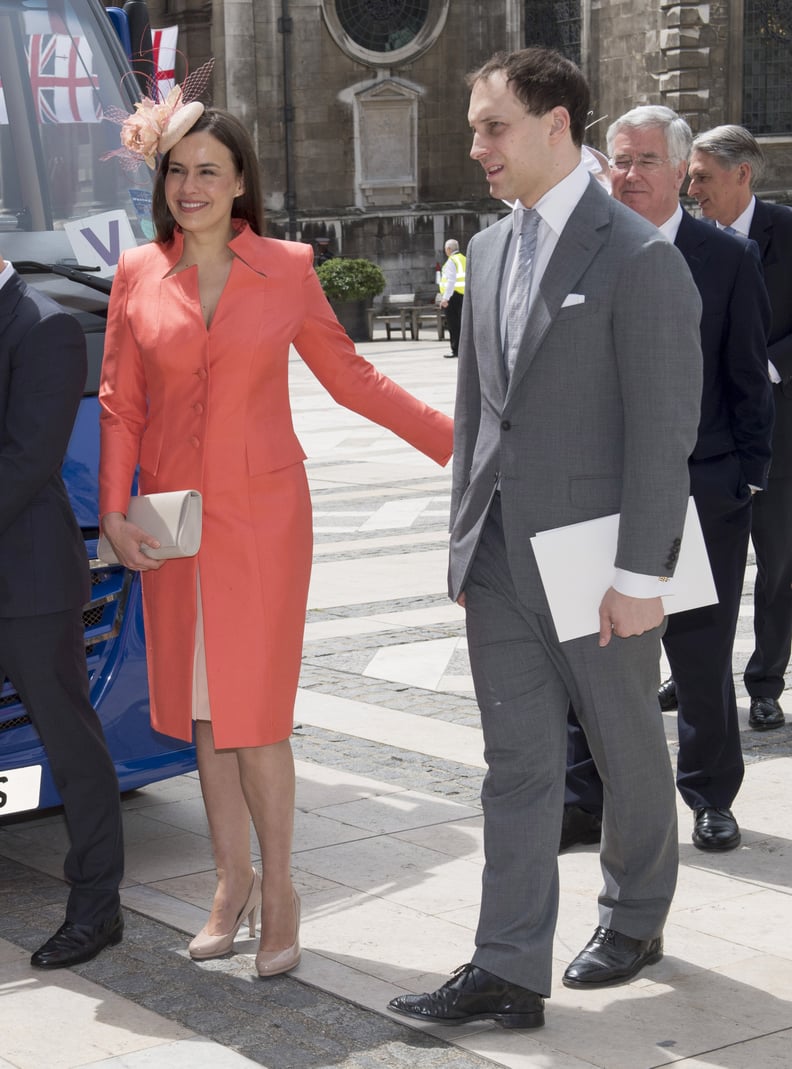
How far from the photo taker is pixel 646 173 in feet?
17.0

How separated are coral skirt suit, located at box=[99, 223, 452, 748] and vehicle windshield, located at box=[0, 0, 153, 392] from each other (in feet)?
4.11

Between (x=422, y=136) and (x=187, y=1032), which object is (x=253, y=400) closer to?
(x=187, y=1032)

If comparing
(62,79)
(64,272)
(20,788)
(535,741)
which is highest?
(62,79)

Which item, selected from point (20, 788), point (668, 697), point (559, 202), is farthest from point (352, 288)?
point (559, 202)

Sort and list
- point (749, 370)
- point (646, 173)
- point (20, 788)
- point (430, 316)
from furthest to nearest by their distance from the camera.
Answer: point (430, 316) < point (749, 370) < point (646, 173) < point (20, 788)

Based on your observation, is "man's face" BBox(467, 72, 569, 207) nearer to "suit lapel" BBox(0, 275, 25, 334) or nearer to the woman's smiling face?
the woman's smiling face

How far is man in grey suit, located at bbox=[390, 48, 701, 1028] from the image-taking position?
3.91 m

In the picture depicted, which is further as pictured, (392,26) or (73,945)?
(392,26)

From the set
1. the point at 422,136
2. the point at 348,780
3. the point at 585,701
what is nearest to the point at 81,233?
the point at 348,780

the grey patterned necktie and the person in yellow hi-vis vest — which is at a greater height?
the grey patterned necktie

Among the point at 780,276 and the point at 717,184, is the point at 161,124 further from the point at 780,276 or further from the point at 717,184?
the point at 780,276

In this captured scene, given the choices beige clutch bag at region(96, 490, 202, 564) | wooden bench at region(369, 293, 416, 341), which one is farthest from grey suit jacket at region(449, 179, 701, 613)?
wooden bench at region(369, 293, 416, 341)

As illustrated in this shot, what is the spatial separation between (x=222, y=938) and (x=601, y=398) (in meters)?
1.65

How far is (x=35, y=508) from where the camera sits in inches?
171
